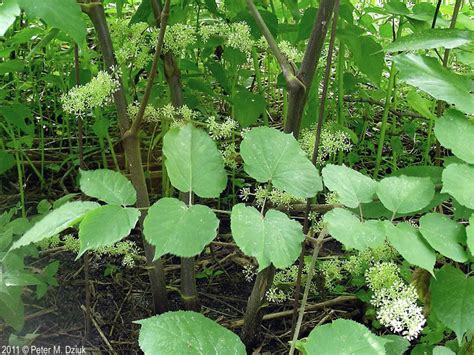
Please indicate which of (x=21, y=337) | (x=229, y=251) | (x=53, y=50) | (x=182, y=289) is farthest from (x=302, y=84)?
(x=53, y=50)

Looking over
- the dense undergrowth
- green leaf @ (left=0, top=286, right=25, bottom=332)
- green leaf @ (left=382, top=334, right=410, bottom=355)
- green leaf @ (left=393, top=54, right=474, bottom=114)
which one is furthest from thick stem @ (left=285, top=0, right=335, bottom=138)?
green leaf @ (left=0, top=286, right=25, bottom=332)

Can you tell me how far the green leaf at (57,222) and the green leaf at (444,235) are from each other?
390 mm

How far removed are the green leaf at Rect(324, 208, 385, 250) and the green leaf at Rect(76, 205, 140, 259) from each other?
0.74ft

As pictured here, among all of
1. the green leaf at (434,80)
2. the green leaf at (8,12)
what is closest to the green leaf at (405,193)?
the green leaf at (434,80)

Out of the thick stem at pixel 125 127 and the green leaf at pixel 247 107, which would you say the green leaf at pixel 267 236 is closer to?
the thick stem at pixel 125 127

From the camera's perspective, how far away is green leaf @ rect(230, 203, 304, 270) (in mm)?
613

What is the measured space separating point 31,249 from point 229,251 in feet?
1.54

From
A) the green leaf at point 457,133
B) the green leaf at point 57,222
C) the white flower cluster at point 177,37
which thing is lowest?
the green leaf at point 57,222

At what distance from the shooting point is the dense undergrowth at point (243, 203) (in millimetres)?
649

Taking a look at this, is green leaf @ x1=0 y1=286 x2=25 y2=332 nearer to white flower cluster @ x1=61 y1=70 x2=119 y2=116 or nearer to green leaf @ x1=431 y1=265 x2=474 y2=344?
white flower cluster @ x1=61 y1=70 x2=119 y2=116

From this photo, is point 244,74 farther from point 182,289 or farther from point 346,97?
point 182,289

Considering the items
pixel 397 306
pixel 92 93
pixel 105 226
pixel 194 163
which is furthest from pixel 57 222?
pixel 397 306

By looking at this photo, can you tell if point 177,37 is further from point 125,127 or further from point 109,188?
point 109,188

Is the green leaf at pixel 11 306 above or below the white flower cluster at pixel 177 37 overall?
below
